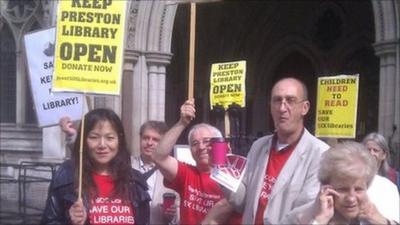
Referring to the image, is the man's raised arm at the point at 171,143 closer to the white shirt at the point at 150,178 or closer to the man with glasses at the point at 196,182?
the man with glasses at the point at 196,182

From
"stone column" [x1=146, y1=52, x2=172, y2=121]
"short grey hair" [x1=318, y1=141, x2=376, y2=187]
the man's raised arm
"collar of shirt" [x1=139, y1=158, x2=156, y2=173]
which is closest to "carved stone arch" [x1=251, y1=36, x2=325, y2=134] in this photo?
"stone column" [x1=146, y1=52, x2=172, y2=121]

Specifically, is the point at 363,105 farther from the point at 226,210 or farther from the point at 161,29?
the point at 226,210

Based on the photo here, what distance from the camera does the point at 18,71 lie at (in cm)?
1340

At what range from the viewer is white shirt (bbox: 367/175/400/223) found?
365cm

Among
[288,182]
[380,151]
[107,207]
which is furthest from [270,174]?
[380,151]

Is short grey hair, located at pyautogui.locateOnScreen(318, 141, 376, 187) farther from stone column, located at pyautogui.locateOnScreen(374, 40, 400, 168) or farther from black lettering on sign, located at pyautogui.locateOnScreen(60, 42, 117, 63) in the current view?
stone column, located at pyautogui.locateOnScreen(374, 40, 400, 168)

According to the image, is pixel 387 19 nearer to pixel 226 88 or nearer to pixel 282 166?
pixel 226 88

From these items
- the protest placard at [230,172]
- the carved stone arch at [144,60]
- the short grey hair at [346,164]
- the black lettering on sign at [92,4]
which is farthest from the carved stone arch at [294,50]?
the short grey hair at [346,164]

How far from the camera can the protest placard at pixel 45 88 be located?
21.2 feet

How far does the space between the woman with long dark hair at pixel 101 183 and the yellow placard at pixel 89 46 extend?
1.62 ft

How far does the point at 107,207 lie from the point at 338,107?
11.8ft

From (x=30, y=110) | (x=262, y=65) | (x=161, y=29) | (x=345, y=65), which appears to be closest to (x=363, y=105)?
(x=345, y=65)

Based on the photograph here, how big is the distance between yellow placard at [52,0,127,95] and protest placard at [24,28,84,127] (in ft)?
5.43

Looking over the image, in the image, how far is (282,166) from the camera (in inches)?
148
